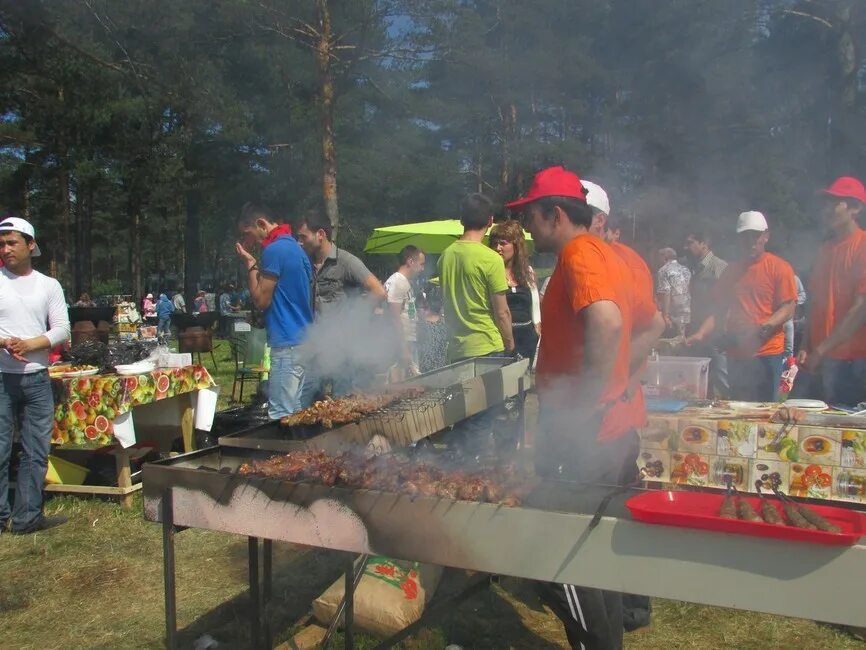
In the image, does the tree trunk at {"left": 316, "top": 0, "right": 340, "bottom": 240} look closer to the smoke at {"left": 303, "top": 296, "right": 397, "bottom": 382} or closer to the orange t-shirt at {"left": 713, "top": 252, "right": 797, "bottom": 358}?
the smoke at {"left": 303, "top": 296, "right": 397, "bottom": 382}

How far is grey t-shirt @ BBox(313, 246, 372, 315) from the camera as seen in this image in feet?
17.4

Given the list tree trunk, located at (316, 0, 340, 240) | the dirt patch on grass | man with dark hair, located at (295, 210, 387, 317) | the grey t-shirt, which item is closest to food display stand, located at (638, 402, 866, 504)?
man with dark hair, located at (295, 210, 387, 317)

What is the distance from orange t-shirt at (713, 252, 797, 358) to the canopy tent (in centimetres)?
704

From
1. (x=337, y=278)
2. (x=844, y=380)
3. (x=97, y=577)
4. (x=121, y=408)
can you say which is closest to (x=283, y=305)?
(x=337, y=278)

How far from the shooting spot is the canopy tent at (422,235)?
12008mm

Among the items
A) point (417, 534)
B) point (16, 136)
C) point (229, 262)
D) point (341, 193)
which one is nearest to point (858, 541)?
point (417, 534)

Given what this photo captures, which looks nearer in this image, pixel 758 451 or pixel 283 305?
pixel 758 451

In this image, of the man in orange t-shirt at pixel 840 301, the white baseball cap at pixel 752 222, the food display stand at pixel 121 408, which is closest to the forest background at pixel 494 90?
the white baseball cap at pixel 752 222

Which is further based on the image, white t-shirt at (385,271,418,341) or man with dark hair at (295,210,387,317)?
white t-shirt at (385,271,418,341)

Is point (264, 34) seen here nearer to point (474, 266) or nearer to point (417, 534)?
point (474, 266)

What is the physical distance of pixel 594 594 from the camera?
2445 millimetres

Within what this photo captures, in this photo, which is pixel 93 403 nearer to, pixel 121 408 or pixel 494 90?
pixel 121 408

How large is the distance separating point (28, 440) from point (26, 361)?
1.94ft

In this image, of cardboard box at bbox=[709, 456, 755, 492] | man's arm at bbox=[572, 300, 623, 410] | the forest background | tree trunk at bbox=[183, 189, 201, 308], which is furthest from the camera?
tree trunk at bbox=[183, 189, 201, 308]
